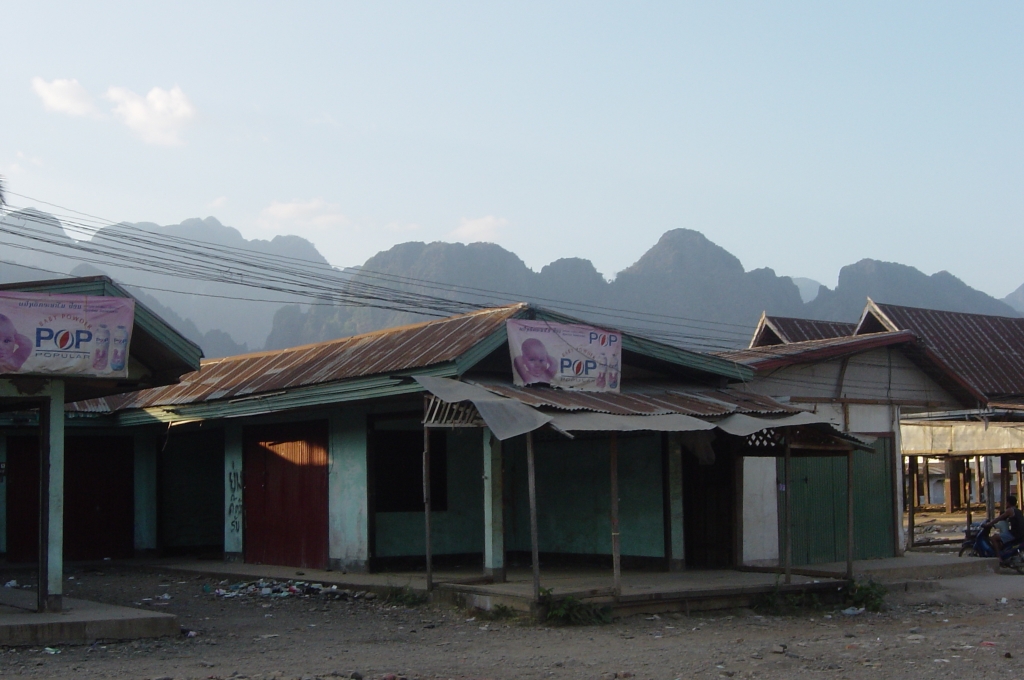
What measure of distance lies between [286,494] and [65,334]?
6.58m

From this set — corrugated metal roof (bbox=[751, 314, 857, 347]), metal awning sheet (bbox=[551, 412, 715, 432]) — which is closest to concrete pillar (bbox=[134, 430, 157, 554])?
metal awning sheet (bbox=[551, 412, 715, 432])

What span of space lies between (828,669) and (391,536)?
25.4 feet

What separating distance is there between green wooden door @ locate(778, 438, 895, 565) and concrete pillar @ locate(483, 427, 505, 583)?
15.8ft

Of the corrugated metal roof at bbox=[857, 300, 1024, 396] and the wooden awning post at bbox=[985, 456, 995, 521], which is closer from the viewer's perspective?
the wooden awning post at bbox=[985, 456, 995, 521]

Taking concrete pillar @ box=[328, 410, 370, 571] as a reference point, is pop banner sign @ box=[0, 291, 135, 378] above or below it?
above

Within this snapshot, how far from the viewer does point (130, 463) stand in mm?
20062

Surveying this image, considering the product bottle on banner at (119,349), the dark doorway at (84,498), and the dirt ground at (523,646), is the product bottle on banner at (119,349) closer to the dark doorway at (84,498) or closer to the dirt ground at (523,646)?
the dirt ground at (523,646)

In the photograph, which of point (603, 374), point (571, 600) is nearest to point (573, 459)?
point (603, 374)

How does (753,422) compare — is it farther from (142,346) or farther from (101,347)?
(101,347)

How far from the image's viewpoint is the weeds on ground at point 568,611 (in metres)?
11.1

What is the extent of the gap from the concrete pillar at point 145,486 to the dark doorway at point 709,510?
10.2 m

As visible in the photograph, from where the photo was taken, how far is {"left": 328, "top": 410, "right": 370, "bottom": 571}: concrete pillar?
14984 millimetres

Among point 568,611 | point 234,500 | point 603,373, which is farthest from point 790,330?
point 568,611

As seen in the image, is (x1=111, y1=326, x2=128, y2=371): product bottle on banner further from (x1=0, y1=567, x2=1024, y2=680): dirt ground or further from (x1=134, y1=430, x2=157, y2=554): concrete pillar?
(x1=134, y1=430, x2=157, y2=554): concrete pillar
